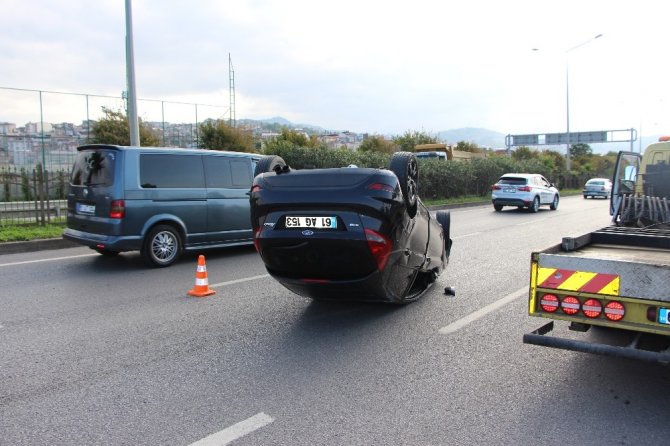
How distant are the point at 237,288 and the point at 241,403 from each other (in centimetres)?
356

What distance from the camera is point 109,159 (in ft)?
27.2

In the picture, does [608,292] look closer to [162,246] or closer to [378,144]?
[162,246]

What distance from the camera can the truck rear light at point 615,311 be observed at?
350 cm

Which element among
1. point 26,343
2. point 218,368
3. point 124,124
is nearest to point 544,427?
point 218,368

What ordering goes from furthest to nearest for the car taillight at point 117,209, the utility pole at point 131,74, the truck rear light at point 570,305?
the utility pole at point 131,74 < the car taillight at point 117,209 < the truck rear light at point 570,305

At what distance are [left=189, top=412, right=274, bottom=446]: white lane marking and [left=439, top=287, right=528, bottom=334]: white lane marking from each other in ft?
7.92

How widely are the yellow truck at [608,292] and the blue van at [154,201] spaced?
6439mm

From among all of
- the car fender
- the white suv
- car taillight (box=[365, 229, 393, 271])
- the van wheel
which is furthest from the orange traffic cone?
the white suv

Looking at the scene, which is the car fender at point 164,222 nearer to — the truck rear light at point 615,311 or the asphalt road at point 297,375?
the asphalt road at point 297,375

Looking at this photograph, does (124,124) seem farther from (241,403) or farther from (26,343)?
(241,403)

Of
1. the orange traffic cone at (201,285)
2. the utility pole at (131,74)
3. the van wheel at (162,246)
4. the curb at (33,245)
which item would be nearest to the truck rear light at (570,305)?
the orange traffic cone at (201,285)

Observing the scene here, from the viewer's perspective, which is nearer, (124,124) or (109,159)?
(109,159)

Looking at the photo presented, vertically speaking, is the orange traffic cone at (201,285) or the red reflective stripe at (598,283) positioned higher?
the red reflective stripe at (598,283)

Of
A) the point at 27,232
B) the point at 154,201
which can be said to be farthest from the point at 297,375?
the point at 27,232
